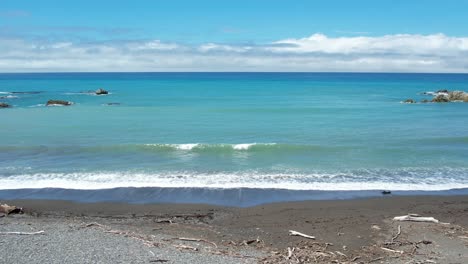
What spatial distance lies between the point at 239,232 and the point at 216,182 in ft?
19.2

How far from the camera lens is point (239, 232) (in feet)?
39.3

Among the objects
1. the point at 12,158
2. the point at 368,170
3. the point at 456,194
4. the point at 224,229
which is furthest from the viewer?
the point at 12,158

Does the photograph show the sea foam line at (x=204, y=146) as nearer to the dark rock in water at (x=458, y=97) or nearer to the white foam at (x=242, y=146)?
the white foam at (x=242, y=146)

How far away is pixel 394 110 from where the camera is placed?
1783 inches

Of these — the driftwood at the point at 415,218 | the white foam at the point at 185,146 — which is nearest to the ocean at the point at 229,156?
the white foam at the point at 185,146

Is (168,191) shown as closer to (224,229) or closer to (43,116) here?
(224,229)

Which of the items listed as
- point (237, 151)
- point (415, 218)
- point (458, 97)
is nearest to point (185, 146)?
point (237, 151)

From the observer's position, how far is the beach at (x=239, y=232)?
31.9 ft

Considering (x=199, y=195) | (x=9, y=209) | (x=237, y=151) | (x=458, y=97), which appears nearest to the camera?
(x=9, y=209)

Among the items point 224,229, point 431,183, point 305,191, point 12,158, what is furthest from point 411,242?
point 12,158

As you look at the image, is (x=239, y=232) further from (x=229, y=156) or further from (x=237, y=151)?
(x=237, y=151)

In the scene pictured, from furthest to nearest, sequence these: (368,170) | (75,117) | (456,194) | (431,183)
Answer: (75,117), (368,170), (431,183), (456,194)

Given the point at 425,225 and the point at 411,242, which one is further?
the point at 425,225

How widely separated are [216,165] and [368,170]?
6587mm
